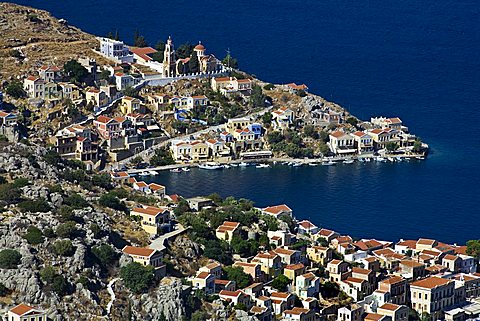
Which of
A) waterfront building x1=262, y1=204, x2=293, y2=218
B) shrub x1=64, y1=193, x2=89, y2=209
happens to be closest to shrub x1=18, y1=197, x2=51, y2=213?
shrub x1=64, y1=193, x2=89, y2=209

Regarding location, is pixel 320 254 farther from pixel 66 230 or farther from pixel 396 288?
pixel 66 230

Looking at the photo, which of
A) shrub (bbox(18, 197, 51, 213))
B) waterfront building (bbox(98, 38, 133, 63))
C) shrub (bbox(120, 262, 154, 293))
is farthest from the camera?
waterfront building (bbox(98, 38, 133, 63))

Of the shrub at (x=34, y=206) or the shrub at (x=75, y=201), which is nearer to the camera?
the shrub at (x=34, y=206)

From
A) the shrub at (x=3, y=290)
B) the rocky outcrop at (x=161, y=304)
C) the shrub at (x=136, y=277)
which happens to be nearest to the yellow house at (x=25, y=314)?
the shrub at (x=3, y=290)

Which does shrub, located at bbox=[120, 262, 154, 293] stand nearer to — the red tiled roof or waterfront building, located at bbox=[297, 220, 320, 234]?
the red tiled roof

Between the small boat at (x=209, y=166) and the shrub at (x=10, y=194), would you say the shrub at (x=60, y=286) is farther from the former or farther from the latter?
the small boat at (x=209, y=166)

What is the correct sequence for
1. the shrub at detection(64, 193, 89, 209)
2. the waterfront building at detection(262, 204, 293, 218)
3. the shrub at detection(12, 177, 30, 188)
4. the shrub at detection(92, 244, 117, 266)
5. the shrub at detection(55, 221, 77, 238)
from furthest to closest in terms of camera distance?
the waterfront building at detection(262, 204, 293, 218) → the shrub at detection(12, 177, 30, 188) → the shrub at detection(64, 193, 89, 209) → the shrub at detection(55, 221, 77, 238) → the shrub at detection(92, 244, 117, 266)

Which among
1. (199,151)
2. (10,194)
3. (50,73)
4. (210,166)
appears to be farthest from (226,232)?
(50,73)

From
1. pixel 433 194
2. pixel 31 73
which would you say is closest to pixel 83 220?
pixel 433 194
